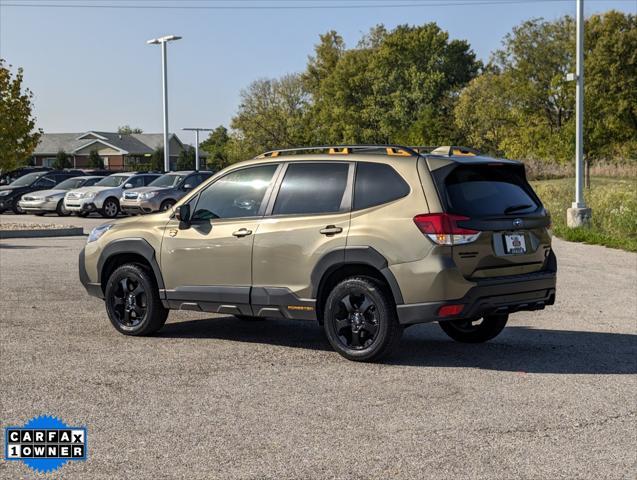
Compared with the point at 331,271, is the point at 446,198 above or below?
above

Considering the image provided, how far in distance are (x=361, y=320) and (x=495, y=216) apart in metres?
1.44

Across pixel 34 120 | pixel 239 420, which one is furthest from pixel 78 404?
pixel 34 120

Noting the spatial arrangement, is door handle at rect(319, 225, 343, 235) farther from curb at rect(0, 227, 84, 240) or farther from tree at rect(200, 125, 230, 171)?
tree at rect(200, 125, 230, 171)

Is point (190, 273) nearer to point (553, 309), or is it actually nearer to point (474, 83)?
point (553, 309)

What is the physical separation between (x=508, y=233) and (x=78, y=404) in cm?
375

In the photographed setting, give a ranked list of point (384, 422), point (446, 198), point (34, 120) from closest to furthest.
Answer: point (384, 422)
point (446, 198)
point (34, 120)

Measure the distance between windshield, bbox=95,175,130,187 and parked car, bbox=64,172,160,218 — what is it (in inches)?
14.1

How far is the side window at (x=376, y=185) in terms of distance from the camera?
7746mm

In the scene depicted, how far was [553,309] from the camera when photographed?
10.9 meters

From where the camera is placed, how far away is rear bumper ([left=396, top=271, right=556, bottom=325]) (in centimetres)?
734

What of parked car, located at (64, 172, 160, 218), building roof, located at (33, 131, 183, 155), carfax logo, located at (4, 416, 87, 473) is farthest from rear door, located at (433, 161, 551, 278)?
building roof, located at (33, 131, 183, 155)

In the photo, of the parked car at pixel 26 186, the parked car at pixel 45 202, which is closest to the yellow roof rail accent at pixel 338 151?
the parked car at pixel 45 202

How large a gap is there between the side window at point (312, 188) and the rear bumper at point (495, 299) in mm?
1231

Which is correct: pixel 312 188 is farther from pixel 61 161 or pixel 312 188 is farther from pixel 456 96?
pixel 61 161
